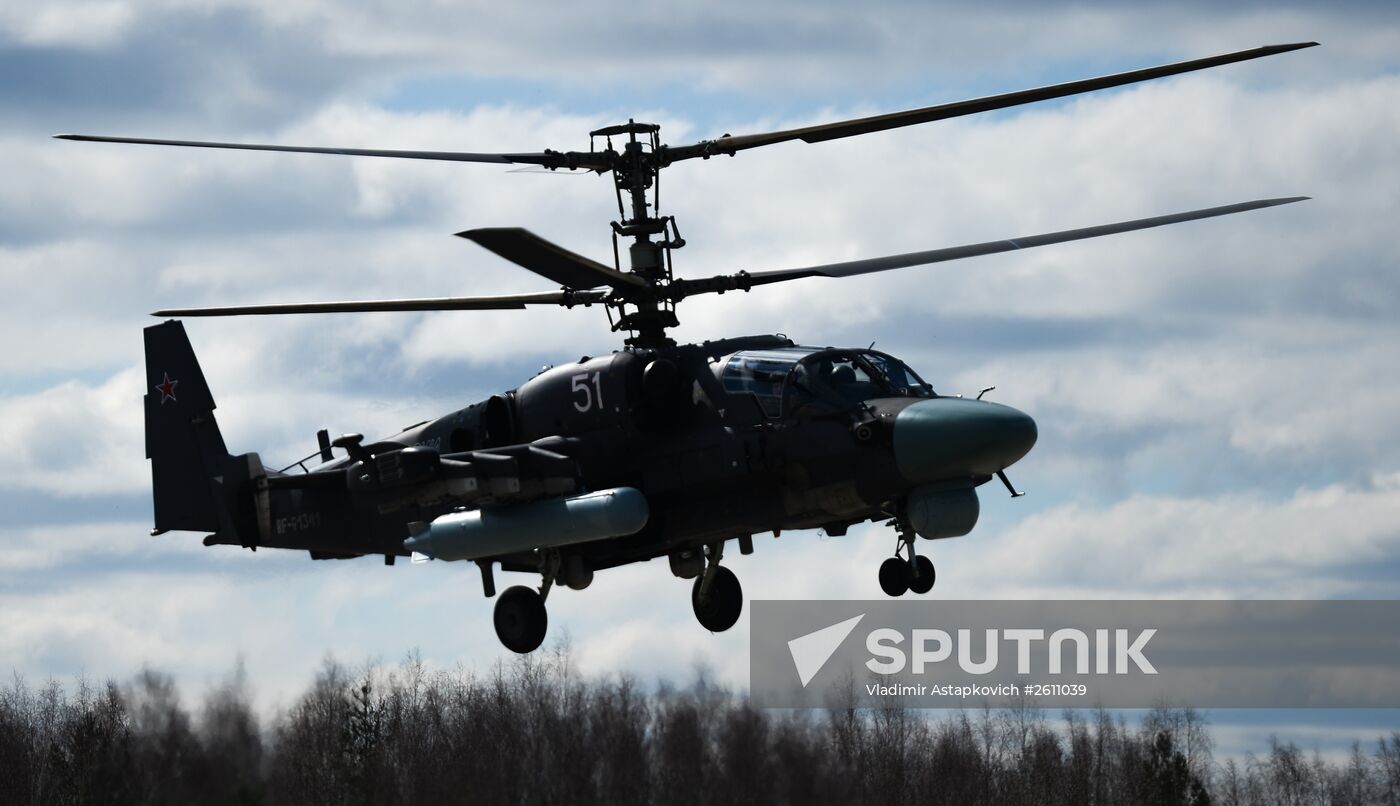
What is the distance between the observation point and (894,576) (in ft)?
74.0

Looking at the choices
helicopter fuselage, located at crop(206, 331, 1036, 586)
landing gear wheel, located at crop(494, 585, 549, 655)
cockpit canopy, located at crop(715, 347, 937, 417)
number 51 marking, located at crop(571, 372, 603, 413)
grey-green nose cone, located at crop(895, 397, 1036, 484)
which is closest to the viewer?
grey-green nose cone, located at crop(895, 397, 1036, 484)

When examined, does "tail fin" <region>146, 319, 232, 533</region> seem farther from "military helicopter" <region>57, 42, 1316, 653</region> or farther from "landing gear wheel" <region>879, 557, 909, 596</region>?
"landing gear wheel" <region>879, 557, 909, 596</region>

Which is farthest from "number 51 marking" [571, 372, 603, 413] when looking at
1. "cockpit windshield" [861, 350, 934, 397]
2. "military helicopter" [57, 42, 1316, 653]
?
"cockpit windshield" [861, 350, 934, 397]

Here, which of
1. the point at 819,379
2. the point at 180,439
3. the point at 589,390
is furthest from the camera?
the point at 180,439

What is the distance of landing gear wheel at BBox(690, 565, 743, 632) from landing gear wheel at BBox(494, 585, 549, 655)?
187 centimetres

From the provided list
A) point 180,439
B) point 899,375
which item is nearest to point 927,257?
point 899,375

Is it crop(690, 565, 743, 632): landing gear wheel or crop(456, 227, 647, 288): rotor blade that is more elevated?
crop(456, 227, 647, 288): rotor blade

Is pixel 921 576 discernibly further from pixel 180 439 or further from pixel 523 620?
pixel 180 439

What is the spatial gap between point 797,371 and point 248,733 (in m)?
16.3

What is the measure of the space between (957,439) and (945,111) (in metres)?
3.40

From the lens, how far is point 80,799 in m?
42.2

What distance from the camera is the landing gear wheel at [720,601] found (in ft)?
81.6

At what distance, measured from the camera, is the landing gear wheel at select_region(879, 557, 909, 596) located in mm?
22531

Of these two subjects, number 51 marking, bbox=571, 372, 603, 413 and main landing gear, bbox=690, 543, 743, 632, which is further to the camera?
main landing gear, bbox=690, 543, 743, 632
